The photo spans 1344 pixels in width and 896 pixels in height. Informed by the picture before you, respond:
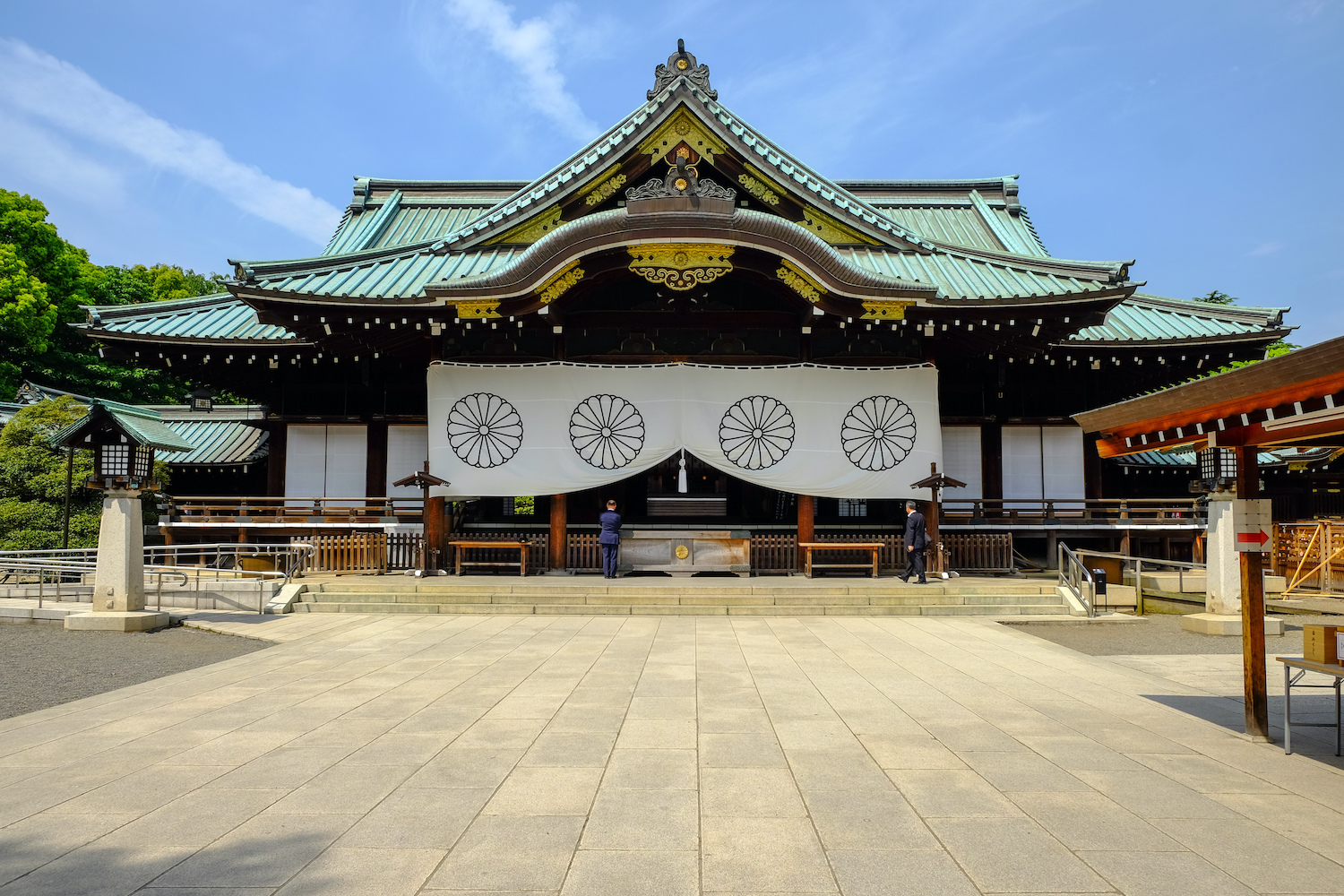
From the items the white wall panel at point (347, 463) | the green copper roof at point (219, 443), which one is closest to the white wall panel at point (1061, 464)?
the white wall panel at point (347, 463)

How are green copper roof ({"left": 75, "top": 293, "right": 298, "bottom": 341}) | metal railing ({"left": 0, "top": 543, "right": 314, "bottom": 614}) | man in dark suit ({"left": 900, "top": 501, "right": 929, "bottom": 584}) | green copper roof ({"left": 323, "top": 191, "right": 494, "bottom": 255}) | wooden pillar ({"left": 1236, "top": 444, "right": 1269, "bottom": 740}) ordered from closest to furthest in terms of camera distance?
wooden pillar ({"left": 1236, "top": 444, "right": 1269, "bottom": 740}) → metal railing ({"left": 0, "top": 543, "right": 314, "bottom": 614}) → man in dark suit ({"left": 900, "top": 501, "right": 929, "bottom": 584}) → green copper roof ({"left": 75, "top": 293, "right": 298, "bottom": 341}) → green copper roof ({"left": 323, "top": 191, "right": 494, "bottom": 255})

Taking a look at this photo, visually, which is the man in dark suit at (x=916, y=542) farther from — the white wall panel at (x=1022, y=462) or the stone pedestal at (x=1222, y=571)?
the stone pedestal at (x=1222, y=571)

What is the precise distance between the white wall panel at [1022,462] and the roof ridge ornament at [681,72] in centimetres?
966

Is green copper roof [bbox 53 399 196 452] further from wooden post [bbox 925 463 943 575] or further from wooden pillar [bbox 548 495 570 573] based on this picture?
wooden post [bbox 925 463 943 575]

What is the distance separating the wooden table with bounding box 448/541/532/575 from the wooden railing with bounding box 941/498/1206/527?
864 cm

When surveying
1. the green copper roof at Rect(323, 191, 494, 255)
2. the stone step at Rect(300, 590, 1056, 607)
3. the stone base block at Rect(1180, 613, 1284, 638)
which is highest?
the green copper roof at Rect(323, 191, 494, 255)

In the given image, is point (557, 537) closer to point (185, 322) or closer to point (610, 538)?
point (610, 538)

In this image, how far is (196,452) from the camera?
18.5 meters

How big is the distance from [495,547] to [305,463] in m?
5.21

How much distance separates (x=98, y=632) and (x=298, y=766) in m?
7.85

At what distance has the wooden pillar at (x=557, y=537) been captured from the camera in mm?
14891

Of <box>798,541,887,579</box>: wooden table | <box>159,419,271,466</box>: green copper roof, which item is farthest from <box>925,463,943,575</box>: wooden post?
<box>159,419,271,466</box>: green copper roof

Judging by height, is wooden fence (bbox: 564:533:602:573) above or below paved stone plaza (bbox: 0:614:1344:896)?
above

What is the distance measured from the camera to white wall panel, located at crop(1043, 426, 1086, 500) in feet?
54.2
